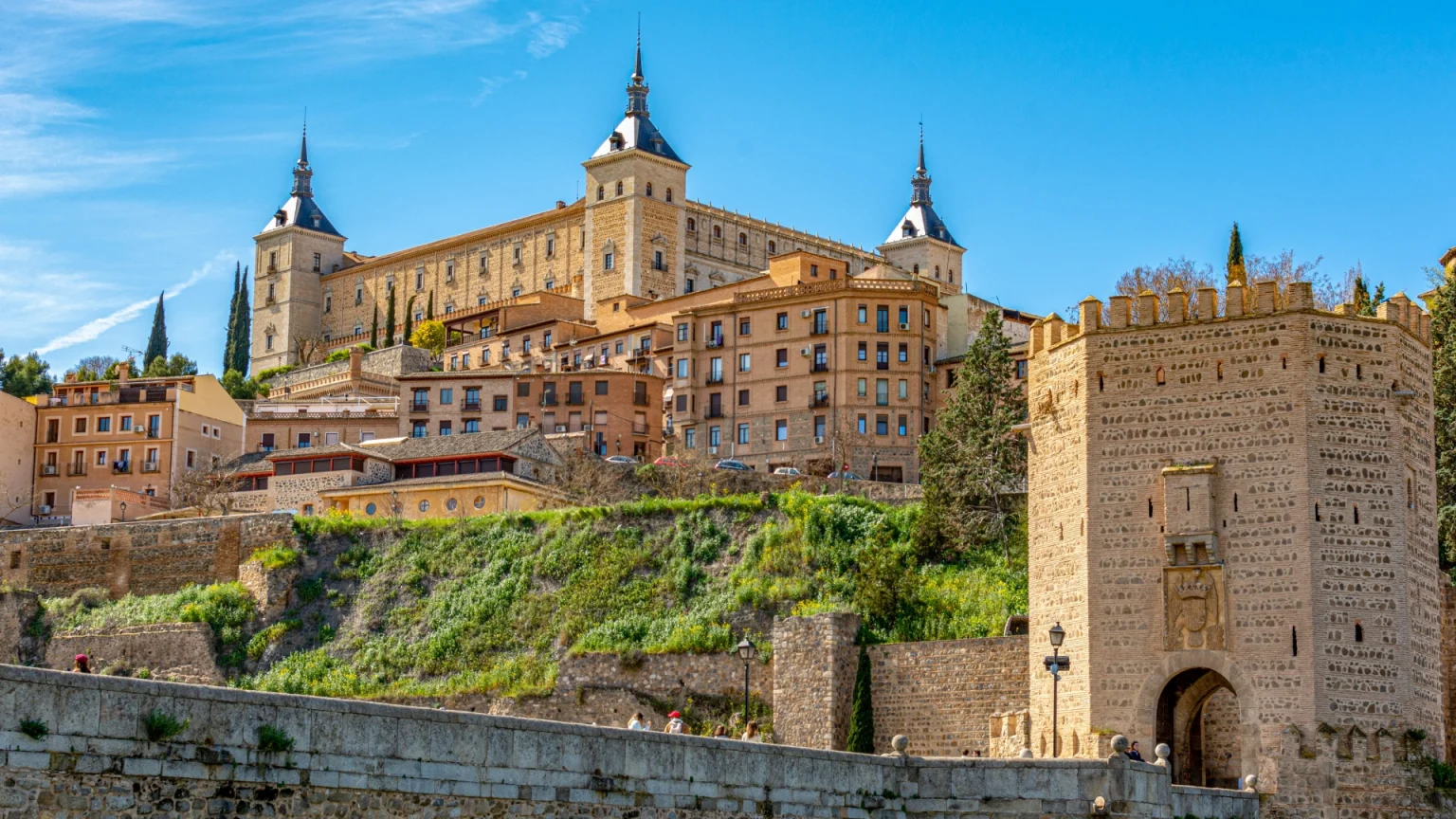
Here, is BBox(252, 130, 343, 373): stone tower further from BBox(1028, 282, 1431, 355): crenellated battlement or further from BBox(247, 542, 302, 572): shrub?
BBox(1028, 282, 1431, 355): crenellated battlement

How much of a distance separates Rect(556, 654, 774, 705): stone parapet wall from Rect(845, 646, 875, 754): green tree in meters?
2.71

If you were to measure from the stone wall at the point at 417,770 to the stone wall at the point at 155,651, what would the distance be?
3198 centimetres

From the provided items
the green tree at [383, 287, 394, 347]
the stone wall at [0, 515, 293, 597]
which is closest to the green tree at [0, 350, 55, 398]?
the green tree at [383, 287, 394, 347]

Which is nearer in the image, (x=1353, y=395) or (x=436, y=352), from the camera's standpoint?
(x=1353, y=395)

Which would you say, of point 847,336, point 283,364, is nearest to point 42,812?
point 847,336

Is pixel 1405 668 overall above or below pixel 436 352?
below

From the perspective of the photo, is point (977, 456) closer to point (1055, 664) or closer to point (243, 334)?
point (1055, 664)

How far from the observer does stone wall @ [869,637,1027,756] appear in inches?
1463

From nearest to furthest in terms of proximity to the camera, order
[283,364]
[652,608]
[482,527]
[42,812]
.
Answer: [42,812], [652,608], [482,527], [283,364]

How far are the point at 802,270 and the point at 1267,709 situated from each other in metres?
53.4

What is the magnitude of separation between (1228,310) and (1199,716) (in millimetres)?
6793

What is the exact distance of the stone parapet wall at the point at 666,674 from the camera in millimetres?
42906

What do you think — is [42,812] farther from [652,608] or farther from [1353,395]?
[652,608]

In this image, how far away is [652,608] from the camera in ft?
158
